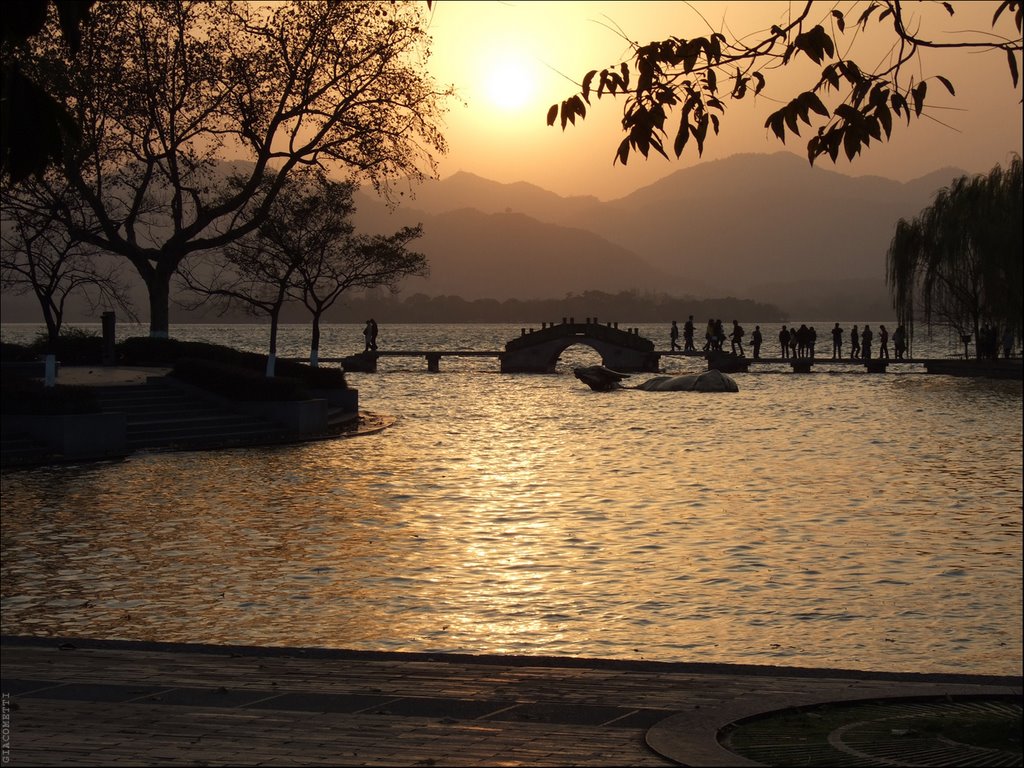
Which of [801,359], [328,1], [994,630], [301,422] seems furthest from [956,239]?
[994,630]

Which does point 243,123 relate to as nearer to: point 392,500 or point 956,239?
point 392,500

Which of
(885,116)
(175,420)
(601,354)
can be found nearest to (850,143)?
(885,116)

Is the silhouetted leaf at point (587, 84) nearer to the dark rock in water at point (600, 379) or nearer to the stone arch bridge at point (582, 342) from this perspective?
the dark rock in water at point (600, 379)

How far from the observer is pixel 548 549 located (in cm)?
1777

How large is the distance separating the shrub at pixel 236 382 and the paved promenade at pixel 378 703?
27.2 metres

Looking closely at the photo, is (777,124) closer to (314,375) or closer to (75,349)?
(314,375)

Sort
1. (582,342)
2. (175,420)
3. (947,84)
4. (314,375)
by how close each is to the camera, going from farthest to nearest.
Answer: (582,342) < (314,375) < (175,420) < (947,84)

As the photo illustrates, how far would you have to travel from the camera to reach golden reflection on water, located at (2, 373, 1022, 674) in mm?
12617

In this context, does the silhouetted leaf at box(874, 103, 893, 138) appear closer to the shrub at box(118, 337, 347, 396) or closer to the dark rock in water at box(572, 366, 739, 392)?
the shrub at box(118, 337, 347, 396)

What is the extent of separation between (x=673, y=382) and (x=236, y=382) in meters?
34.9

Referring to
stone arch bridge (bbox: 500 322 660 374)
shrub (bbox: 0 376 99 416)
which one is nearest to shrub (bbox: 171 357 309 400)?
shrub (bbox: 0 376 99 416)

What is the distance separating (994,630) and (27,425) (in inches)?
875

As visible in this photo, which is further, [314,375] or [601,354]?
[601,354]

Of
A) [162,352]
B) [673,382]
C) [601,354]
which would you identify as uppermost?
[162,352]
